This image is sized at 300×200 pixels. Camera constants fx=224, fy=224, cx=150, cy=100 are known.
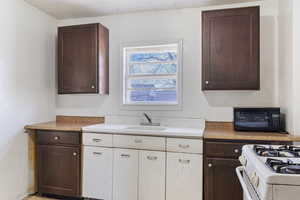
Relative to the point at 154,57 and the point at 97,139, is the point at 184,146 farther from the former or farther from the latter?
the point at 154,57

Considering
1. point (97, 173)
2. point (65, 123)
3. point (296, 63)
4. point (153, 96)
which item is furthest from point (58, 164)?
point (296, 63)

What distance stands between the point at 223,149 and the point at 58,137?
6.03ft

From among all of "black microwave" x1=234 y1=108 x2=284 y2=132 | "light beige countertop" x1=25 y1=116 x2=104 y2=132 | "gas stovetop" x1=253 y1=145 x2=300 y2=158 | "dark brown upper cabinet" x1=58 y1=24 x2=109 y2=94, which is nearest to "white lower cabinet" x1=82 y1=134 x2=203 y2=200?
"light beige countertop" x1=25 y1=116 x2=104 y2=132

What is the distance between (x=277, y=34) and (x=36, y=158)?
321cm

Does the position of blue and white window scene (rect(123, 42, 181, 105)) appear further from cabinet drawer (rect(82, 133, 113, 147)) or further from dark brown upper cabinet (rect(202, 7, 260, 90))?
cabinet drawer (rect(82, 133, 113, 147))

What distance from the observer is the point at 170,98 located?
2.93 meters

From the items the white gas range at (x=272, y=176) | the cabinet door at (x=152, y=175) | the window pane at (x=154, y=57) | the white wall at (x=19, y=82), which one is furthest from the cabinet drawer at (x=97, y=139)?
the white gas range at (x=272, y=176)

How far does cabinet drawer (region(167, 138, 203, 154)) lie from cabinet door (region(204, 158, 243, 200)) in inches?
5.7

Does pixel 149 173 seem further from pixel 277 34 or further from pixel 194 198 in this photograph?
pixel 277 34

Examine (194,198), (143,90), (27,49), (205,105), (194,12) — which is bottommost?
(194,198)

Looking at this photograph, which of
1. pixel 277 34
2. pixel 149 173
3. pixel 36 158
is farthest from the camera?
pixel 36 158

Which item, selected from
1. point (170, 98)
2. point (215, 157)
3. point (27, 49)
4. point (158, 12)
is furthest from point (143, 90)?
point (27, 49)

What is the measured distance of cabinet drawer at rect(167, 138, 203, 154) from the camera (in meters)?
2.19

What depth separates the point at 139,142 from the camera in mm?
A: 2359
